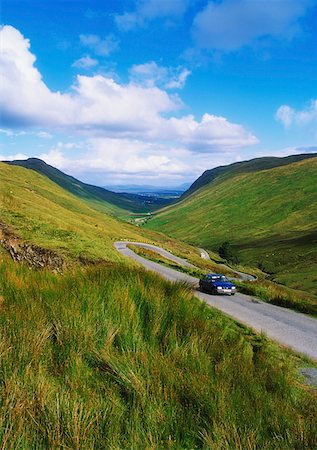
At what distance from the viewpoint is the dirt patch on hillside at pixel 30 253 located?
15.5 metres

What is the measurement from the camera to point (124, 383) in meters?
4.37

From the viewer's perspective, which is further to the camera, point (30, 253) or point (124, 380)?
point (30, 253)

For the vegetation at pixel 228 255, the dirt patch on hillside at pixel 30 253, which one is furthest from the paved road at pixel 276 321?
the vegetation at pixel 228 255

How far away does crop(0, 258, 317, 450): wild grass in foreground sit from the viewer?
138 inches

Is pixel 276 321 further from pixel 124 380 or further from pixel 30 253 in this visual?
pixel 124 380

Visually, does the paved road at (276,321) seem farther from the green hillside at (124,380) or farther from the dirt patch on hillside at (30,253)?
the green hillside at (124,380)

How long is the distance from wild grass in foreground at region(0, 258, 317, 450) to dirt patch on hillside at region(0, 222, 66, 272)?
9.36 m

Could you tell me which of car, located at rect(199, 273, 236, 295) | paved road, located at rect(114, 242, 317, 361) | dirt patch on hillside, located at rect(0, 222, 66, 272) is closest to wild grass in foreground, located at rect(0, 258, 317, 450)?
paved road, located at rect(114, 242, 317, 361)

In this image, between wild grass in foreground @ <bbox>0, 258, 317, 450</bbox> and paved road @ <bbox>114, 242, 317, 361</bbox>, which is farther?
paved road @ <bbox>114, 242, 317, 361</bbox>

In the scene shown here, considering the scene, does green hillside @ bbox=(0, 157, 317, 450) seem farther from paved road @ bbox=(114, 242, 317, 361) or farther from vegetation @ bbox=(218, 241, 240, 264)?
vegetation @ bbox=(218, 241, 240, 264)

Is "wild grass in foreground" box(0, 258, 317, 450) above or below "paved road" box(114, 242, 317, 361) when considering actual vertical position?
above

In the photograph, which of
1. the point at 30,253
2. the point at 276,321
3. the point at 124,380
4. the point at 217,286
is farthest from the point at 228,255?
the point at 124,380

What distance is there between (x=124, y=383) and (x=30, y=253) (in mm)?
12962

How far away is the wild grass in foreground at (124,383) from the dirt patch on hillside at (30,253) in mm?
9358
